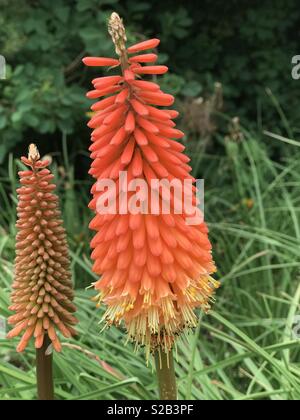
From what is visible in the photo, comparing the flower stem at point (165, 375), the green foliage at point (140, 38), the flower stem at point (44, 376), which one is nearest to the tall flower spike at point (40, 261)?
the flower stem at point (44, 376)

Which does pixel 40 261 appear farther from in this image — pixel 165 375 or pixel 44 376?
pixel 165 375

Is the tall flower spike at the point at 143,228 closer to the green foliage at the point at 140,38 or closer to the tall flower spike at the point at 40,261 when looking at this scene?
the tall flower spike at the point at 40,261

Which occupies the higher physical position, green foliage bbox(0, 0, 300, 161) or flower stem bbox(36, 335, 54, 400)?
green foliage bbox(0, 0, 300, 161)

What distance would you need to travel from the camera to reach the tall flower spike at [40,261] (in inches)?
86.4

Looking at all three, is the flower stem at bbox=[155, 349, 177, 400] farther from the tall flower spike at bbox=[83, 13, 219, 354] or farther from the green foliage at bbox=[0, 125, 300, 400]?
the green foliage at bbox=[0, 125, 300, 400]

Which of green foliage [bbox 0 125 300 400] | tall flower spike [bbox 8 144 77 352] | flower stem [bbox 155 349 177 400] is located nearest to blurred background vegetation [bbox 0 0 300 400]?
green foliage [bbox 0 125 300 400]

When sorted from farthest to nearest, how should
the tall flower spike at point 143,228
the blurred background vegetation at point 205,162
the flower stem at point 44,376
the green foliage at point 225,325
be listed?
the blurred background vegetation at point 205,162 → the green foliage at point 225,325 → the flower stem at point 44,376 → the tall flower spike at point 143,228

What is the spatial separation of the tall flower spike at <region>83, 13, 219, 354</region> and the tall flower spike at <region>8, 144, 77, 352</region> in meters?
0.13

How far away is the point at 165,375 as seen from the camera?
2.18 metres

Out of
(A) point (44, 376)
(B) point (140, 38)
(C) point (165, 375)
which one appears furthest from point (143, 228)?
(B) point (140, 38)

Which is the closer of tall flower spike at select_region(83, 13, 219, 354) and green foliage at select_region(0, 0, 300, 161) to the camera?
tall flower spike at select_region(83, 13, 219, 354)

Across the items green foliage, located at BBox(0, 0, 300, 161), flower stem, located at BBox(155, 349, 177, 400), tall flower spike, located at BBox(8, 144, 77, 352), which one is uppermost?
green foliage, located at BBox(0, 0, 300, 161)

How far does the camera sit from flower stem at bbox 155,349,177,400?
218 centimetres

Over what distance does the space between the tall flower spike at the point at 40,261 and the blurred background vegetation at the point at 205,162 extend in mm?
379
